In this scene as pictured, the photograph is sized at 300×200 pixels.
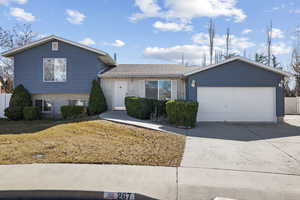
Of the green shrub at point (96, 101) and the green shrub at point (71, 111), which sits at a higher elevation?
the green shrub at point (96, 101)

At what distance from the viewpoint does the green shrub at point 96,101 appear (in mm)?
13312

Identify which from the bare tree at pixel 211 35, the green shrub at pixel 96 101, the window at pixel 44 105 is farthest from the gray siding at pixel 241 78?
the bare tree at pixel 211 35

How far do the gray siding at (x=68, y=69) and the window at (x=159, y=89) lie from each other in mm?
3987

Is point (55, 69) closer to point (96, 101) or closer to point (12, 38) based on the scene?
point (96, 101)

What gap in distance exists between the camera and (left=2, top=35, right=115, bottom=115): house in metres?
14.2

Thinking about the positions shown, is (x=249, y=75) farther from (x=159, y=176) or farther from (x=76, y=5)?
(x=76, y=5)

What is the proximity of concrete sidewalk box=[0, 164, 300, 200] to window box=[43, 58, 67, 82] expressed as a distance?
10.6m

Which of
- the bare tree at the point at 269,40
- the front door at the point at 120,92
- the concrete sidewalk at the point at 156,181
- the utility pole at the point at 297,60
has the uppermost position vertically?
the bare tree at the point at 269,40

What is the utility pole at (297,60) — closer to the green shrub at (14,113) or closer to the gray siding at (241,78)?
the gray siding at (241,78)

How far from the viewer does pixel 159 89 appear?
47.2 feet

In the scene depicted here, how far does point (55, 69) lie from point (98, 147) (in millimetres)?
10364

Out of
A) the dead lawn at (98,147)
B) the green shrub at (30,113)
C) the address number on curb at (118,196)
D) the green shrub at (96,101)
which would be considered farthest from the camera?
the green shrub at (30,113)

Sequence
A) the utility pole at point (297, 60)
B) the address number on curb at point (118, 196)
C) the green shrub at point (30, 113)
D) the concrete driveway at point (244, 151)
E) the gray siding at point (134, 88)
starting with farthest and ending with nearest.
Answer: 1. the utility pole at point (297, 60)
2. the gray siding at point (134, 88)
3. the green shrub at point (30, 113)
4. the concrete driveway at point (244, 151)
5. the address number on curb at point (118, 196)

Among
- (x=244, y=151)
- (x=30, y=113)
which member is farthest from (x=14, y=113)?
(x=244, y=151)
